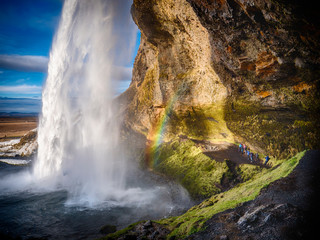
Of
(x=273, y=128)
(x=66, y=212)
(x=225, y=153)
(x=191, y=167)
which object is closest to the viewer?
(x=66, y=212)

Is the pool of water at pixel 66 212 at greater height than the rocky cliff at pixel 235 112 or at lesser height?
lesser

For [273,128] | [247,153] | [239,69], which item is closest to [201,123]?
[247,153]

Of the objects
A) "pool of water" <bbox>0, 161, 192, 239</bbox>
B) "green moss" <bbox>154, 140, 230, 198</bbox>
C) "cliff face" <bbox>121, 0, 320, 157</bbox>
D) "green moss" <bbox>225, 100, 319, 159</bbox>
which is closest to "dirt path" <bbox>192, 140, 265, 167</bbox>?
"green moss" <bbox>154, 140, 230, 198</bbox>

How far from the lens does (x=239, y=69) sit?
1381cm

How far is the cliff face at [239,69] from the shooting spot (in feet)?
34.1

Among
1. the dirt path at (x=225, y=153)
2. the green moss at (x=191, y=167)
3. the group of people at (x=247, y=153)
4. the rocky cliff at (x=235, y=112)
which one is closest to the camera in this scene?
the rocky cliff at (x=235, y=112)

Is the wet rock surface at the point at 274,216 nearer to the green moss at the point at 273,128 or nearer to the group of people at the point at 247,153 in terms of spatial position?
the green moss at the point at 273,128

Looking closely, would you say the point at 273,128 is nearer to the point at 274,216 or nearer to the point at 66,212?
the point at 274,216

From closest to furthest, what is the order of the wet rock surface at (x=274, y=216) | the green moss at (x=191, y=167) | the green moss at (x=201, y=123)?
the wet rock surface at (x=274, y=216) → the green moss at (x=191, y=167) → the green moss at (x=201, y=123)

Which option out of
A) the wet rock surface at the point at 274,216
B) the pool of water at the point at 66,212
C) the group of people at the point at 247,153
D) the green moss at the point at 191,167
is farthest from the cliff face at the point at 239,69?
the pool of water at the point at 66,212

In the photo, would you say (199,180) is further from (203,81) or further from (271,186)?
(203,81)

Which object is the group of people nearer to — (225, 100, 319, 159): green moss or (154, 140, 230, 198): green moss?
(225, 100, 319, 159): green moss

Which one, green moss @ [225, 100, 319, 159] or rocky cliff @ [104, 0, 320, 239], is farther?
green moss @ [225, 100, 319, 159]

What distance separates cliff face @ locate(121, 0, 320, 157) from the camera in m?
10.4
